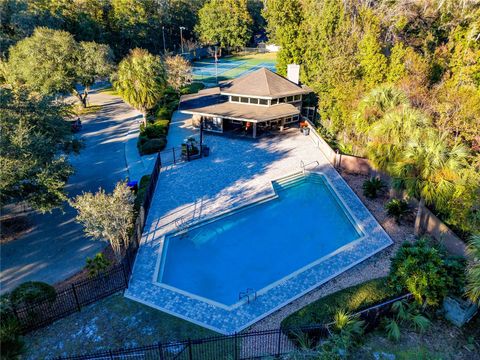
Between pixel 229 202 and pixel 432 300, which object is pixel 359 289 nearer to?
pixel 432 300

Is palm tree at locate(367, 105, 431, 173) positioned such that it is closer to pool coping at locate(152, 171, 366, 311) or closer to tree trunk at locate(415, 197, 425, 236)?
tree trunk at locate(415, 197, 425, 236)

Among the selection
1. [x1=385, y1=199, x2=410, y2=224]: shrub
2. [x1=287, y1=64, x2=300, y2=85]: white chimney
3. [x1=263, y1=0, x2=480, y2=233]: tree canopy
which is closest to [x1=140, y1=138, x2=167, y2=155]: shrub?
[x1=263, y1=0, x2=480, y2=233]: tree canopy

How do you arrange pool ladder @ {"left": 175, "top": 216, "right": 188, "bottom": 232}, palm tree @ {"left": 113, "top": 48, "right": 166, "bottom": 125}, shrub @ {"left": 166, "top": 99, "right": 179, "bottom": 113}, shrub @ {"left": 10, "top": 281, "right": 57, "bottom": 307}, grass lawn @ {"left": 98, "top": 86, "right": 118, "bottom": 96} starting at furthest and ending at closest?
1. grass lawn @ {"left": 98, "top": 86, "right": 118, "bottom": 96}
2. shrub @ {"left": 166, "top": 99, "right": 179, "bottom": 113}
3. palm tree @ {"left": 113, "top": 48, "right": 166, "bottom": 125}
4. pool ladder @ {"left": 175, "top": 216, "right": 188, "bottom": 232}
5. shrub @ {"left": 10, "top": 281, "right": 57, "bottom": 307}

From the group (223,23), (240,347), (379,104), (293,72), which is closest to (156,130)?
(293,72)

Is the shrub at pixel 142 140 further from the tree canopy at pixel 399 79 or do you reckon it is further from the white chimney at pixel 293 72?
the white chimney at pixel 293 72

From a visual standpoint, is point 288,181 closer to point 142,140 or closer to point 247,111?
point 247,111

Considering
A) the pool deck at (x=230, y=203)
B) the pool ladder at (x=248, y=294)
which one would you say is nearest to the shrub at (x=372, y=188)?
the pool deck at (x=230, y=203)

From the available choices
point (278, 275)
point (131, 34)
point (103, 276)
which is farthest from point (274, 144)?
point (131, 34)
